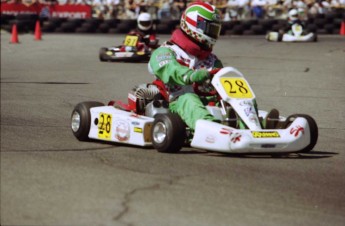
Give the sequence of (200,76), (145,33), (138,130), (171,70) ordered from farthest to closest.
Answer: (145,33), (171,70), (138,130), (200,76)

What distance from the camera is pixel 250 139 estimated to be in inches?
278

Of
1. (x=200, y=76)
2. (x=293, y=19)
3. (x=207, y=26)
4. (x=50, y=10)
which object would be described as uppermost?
Answer: (x=293, y=19)

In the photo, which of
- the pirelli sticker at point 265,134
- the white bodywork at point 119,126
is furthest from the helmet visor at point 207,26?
the pirelli sticker at point 265,134

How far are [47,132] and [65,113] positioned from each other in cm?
174

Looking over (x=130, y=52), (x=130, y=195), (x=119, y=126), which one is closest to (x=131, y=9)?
(x=130, y=52)

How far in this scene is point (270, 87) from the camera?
13.7 m

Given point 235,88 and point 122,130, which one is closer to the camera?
point 235,88

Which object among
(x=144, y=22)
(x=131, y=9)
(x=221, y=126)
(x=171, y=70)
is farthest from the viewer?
(x=131, y=9)

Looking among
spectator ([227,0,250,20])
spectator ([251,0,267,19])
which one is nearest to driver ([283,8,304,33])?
spectator ([251,0,267,19])

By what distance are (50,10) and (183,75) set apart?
80.6 ft

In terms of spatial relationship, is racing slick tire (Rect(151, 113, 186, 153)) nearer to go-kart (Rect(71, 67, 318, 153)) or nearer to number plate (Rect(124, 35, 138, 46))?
go-kart (Rect(71, 67, 318, 153))

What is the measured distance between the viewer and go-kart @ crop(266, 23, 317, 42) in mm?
24766

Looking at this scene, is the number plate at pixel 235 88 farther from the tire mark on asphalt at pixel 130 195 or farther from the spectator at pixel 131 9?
the spectator at pixel 131 9

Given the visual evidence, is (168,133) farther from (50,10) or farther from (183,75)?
(50,10)
